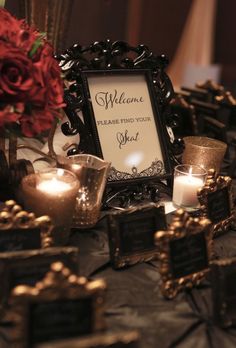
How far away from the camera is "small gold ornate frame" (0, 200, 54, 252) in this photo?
78cm

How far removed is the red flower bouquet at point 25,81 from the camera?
31.1 inches

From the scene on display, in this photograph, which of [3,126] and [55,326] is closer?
[55,326]

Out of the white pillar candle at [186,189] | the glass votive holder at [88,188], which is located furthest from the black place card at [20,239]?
the white pillar candle at [186,189]

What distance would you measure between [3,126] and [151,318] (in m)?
0.43

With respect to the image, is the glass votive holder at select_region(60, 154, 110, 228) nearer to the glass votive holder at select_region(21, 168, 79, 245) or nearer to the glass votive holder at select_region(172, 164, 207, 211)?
the glass votive holder at select_region(21, 168, 79, 245)

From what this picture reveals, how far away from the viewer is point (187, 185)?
3.69ft

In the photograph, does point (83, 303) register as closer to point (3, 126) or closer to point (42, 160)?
point (3, 126)

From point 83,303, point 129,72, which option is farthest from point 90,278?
point 129,72

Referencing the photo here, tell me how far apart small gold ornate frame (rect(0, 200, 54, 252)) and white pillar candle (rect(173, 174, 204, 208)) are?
0.45 meters

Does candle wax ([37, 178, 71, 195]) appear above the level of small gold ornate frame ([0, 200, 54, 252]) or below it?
above

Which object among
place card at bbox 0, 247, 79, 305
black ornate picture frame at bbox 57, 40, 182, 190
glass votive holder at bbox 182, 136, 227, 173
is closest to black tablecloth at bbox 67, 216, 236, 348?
place card at bbox 0, 247, 79, 305

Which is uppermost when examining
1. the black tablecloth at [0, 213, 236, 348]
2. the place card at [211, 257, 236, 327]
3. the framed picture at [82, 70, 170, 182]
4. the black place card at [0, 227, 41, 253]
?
the framed picture at [82, 70, 170, 182]

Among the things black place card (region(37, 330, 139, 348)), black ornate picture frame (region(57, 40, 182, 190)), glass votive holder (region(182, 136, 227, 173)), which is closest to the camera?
black place card (region(37, 330, 139, 348))

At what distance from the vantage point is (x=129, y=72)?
117 centimetres
